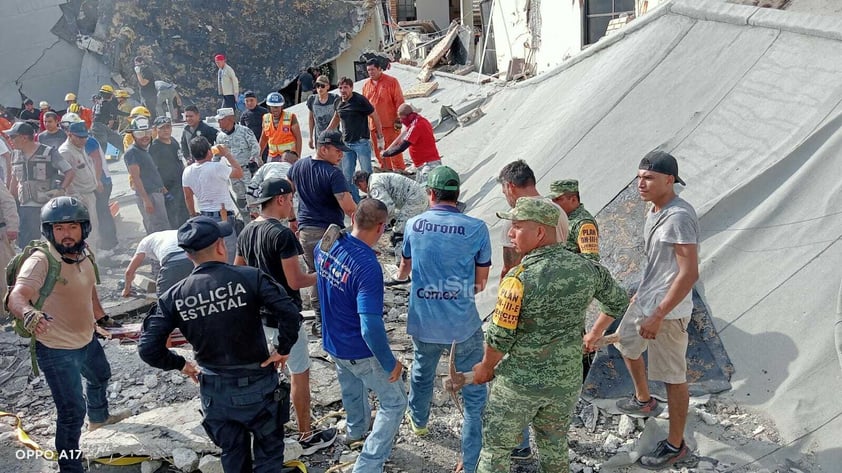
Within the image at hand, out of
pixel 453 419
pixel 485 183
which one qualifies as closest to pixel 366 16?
pixel 485 183

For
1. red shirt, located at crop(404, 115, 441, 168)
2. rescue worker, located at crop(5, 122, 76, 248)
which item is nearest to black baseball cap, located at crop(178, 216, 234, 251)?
rescue worker, located at crop(5, 122, 76, 248)

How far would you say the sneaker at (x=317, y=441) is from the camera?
451cm

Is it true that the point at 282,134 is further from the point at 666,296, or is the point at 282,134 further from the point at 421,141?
the point at 666,296

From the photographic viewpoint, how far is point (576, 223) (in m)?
4.32

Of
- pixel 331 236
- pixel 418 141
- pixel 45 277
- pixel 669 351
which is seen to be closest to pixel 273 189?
pixel 331 236

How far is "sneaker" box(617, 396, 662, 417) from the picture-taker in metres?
4.58

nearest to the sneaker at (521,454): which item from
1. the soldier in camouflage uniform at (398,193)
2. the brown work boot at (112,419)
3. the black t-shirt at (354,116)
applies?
the brown work boot at (112,419)

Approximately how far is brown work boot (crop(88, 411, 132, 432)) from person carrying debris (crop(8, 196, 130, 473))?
61cm

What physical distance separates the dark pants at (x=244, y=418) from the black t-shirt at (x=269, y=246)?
875 mm

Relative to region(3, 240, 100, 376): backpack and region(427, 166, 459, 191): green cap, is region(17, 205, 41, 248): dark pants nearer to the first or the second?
region(3, 240, 100, 376): backpack

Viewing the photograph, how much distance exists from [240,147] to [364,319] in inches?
202

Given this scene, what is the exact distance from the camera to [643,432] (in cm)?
436

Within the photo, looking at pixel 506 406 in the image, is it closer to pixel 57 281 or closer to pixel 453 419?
pixel 453 419

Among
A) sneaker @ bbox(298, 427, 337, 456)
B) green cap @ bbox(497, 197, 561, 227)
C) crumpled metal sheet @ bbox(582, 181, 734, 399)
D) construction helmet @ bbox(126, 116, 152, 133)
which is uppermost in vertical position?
green cap @ bbox(497, 197, 561, 227)
